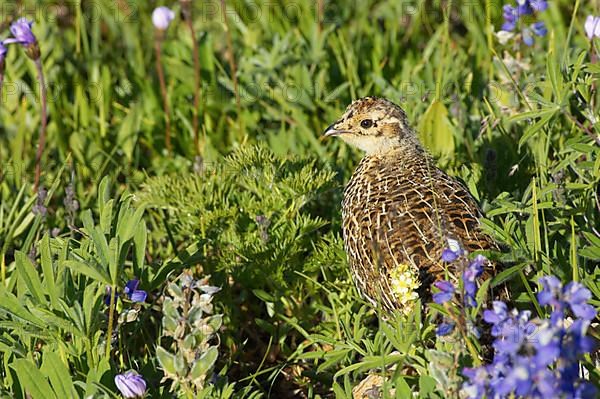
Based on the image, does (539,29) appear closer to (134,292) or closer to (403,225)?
(403,225)

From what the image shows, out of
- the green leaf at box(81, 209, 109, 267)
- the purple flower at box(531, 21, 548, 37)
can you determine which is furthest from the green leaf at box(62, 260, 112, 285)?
the purple flower at box(531, 21, 548, 37)

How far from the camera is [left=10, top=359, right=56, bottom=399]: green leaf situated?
3.50 meters

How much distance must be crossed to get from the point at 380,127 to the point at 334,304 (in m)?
1.04

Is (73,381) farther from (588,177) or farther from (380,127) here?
(588,177)

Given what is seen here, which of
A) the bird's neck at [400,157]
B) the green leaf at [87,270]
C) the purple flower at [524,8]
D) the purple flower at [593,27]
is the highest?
the purple flower at [524,8]

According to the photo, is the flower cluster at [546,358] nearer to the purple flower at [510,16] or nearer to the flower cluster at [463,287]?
the flower cluster at [463,287]

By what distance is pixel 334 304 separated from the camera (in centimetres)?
454

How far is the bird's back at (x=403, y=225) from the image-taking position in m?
3.98

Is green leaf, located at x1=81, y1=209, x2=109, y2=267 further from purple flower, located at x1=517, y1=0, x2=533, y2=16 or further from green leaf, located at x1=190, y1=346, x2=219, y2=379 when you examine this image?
purple flower, located at x1=517, y1=0, x2=533, y2=16

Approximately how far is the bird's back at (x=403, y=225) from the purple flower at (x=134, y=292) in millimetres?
967

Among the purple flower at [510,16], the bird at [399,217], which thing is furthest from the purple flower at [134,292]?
the purple flower at [510,16]

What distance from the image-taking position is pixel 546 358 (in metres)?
2.68

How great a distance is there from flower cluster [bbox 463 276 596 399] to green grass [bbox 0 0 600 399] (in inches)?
10.5

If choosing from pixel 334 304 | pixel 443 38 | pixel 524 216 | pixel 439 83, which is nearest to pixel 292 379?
pixel 334 304
